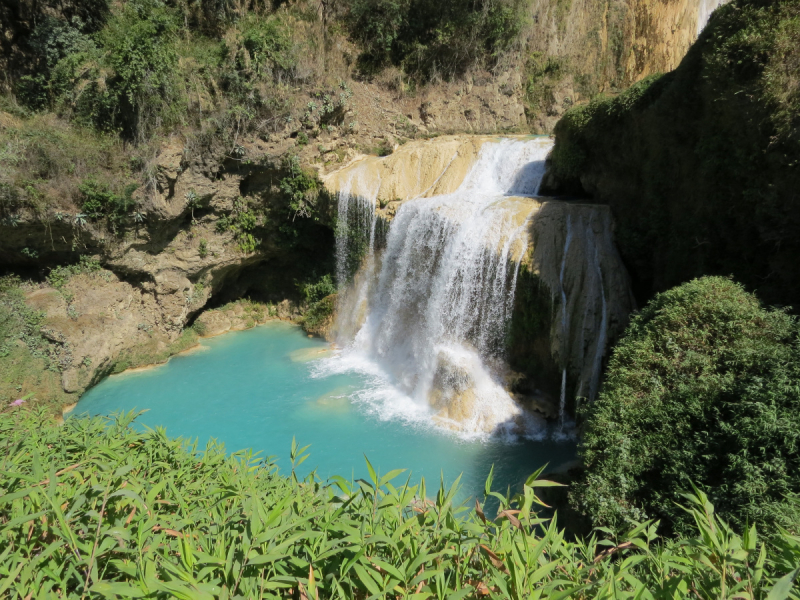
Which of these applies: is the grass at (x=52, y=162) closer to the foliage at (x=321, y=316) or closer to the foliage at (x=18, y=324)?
the foliage at (x=18, y=324)

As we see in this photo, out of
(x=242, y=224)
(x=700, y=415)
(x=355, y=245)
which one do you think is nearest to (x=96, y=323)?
(x=242, y=224)

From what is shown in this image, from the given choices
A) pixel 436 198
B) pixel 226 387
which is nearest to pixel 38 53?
pixel 226 387

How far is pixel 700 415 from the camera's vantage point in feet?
18.7

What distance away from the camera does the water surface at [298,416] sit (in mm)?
8938

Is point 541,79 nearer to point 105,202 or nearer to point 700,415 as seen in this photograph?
point 105,202

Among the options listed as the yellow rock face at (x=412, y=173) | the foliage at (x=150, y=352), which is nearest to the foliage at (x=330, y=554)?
the foliage at (x=150, y=352)

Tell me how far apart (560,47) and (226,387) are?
1882cm

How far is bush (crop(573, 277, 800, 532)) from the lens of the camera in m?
4.77

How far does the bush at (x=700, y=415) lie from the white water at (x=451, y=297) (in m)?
3.72

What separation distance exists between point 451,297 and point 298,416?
4.38 meters

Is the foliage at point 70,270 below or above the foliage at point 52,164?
below

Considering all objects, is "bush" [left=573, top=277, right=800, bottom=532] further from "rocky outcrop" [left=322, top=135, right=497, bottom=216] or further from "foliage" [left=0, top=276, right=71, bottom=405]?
"foliage" [left=0, top=276, right=71, bottom=405]

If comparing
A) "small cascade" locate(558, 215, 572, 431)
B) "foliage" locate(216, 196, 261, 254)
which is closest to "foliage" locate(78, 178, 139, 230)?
"foliage" locate(216, 196, 261, 254)

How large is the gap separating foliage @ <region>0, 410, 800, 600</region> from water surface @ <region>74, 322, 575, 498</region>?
4.87m
